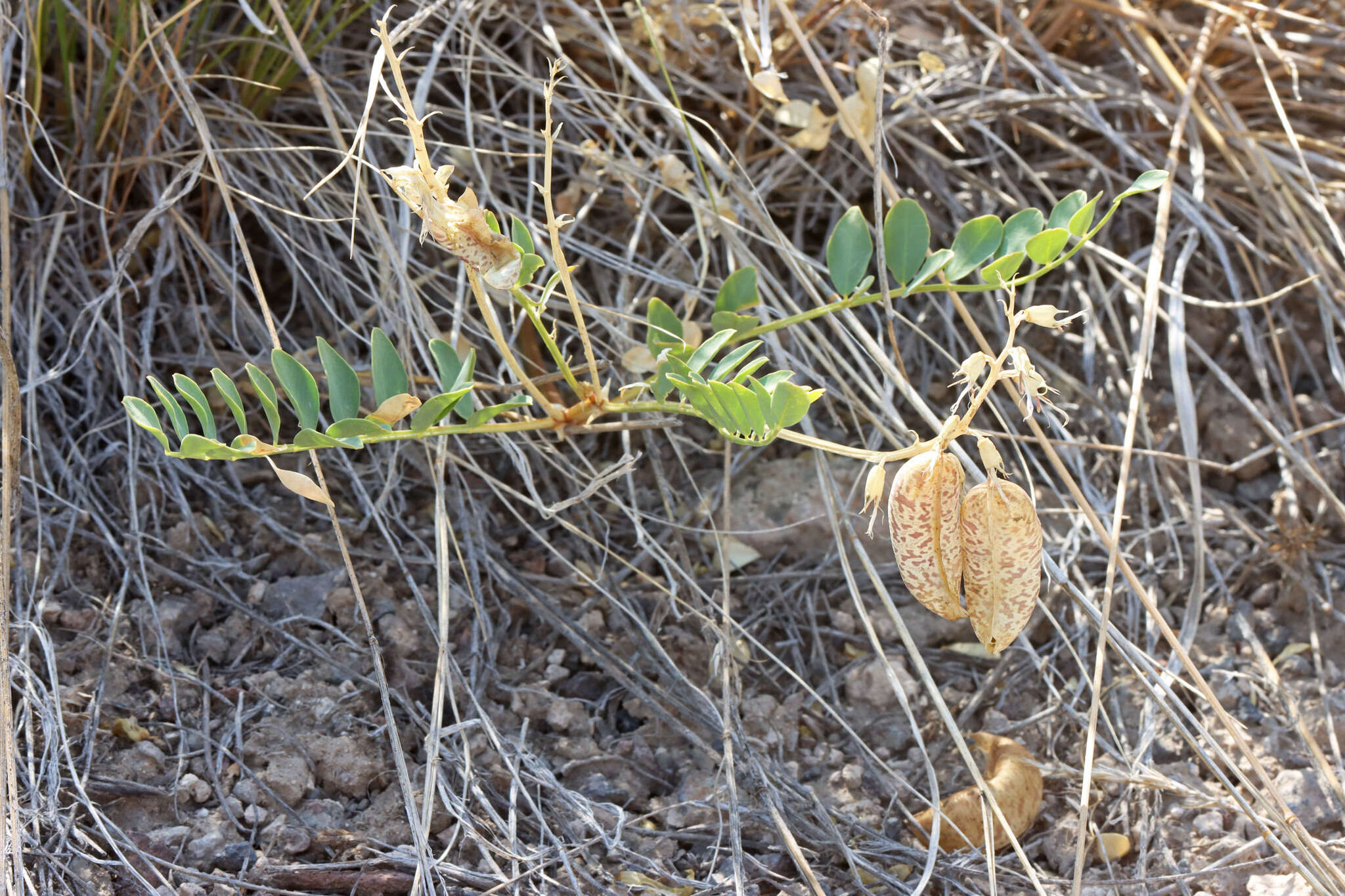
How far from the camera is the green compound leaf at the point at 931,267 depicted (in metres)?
1.04

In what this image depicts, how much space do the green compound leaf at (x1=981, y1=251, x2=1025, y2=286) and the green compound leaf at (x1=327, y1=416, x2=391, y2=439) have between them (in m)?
0.54

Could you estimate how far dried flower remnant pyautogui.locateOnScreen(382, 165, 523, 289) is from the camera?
2.56ft

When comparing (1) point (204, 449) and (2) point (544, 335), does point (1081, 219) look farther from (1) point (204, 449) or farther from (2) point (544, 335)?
(1) point (204, 449)

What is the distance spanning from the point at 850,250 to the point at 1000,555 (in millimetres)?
381

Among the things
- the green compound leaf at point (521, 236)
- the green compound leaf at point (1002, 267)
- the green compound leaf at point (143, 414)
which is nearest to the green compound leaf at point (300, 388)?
the green compound leaf at point (143, 414)

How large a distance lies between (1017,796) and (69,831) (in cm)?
86

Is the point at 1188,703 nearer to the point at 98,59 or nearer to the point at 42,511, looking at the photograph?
the point at 42,511

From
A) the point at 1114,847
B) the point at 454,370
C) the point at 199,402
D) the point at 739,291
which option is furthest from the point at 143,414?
the point at 1114,847

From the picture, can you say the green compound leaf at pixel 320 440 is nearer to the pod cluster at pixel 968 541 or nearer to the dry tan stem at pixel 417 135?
the dry tan stem at pixel 417 135

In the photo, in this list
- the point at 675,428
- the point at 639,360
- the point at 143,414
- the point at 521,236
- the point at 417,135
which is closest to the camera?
the point at 417,135

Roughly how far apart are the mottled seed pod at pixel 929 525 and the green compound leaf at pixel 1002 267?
253 mm

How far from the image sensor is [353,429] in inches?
35.9

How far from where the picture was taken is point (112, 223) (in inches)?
54.6

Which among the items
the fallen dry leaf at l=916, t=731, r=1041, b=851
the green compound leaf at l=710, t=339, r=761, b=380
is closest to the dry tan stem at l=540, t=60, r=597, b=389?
the green compound leaf at l=710, t=339, r=761, b=380
